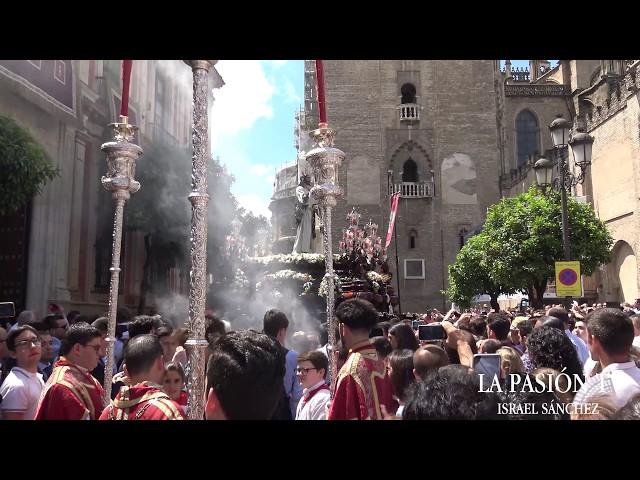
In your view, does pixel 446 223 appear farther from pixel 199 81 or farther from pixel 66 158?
pixel 199 81

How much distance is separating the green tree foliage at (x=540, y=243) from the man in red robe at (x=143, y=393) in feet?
54.6

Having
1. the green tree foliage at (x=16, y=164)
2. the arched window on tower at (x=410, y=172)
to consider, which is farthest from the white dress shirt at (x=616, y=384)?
the arched window on tower at (x=410, y=172)

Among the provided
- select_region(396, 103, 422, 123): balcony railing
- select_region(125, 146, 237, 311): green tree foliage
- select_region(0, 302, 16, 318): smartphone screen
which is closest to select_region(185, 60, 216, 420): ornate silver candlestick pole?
select_region(0, 302, 16, 318): smartphone screen

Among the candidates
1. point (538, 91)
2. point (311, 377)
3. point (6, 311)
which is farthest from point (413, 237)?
point (311, 377)

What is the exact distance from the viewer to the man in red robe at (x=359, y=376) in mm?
3133

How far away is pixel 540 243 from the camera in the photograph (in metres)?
18.2

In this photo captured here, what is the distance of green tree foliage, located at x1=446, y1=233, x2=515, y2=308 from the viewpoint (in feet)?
70.7

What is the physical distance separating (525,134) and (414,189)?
1472 centimetres

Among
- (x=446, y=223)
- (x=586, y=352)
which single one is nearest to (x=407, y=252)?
(x=446, y=223)
